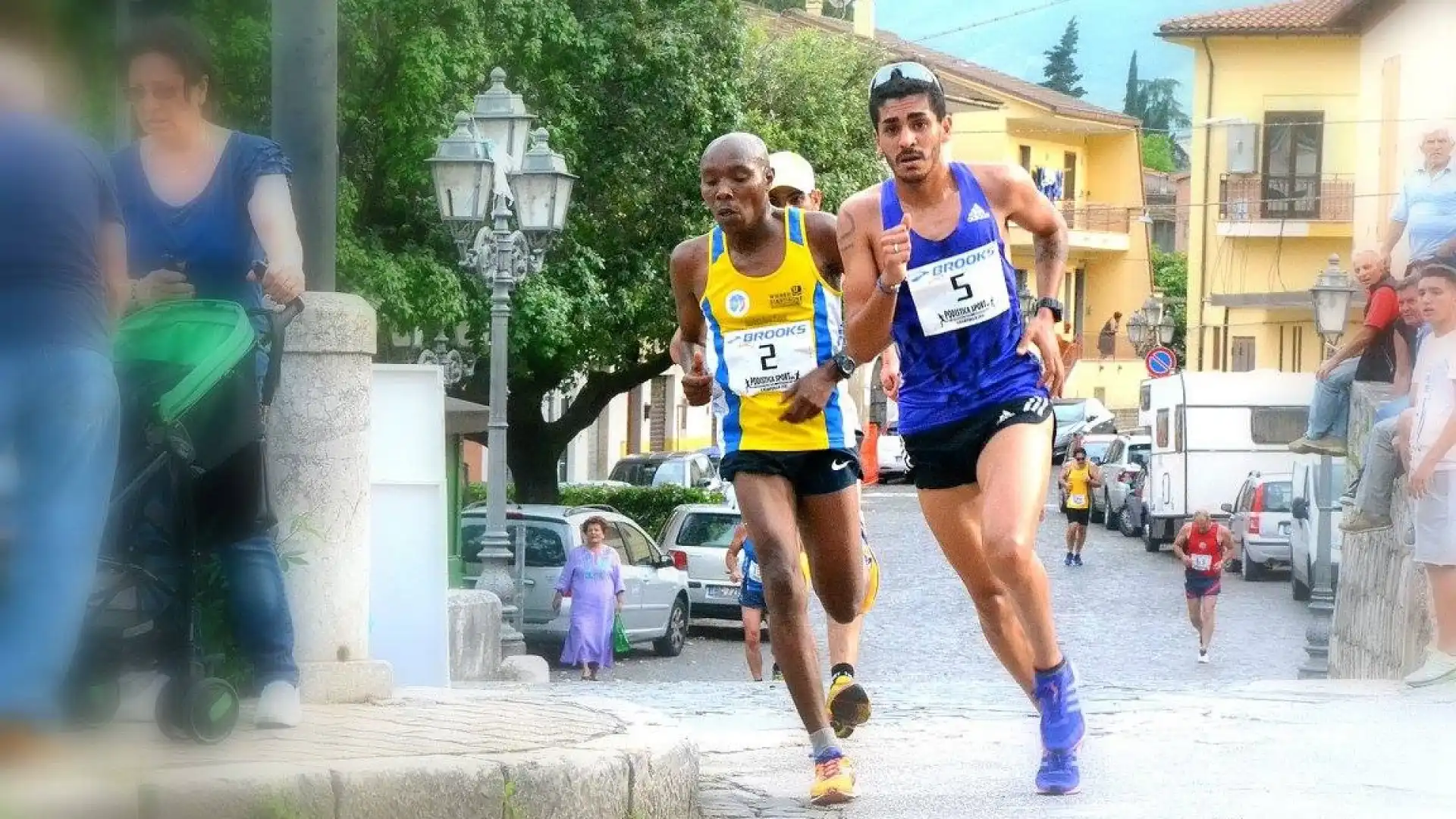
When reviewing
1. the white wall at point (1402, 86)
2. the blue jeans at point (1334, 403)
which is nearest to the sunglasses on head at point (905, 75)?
the blue jeans at point (1334, 403)

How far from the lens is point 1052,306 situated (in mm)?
6707

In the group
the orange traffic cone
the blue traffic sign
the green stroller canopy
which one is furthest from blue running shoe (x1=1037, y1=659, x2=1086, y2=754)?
the blue traffic sign

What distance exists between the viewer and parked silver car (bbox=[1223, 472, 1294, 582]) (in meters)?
32.6

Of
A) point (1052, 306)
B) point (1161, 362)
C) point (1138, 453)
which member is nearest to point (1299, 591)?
point (1138, 453)

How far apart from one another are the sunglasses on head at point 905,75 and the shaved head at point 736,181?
378mm

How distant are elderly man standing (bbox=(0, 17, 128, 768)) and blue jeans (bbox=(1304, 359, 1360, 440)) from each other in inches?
415

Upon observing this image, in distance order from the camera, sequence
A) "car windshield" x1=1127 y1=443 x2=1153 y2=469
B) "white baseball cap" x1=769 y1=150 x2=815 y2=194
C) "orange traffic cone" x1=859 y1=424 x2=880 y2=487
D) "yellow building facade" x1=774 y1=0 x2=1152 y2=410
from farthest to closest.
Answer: "car windshield" x1=1127 y1=443 x2=1153 y2=469, "yellow building facade" x1=774 y1=0 x2=1152 y2=410, "orange traffic cone" x1=859 y1=424 x2=880 y2=487, "white baseball cap" x1=769 y1=150 x2=815 y2=194

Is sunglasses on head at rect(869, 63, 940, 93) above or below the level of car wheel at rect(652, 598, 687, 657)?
above

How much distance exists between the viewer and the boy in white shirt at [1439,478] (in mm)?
9516

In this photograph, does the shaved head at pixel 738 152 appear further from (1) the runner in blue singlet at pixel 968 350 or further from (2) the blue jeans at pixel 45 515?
(2) the blue jeans at pixel 45 515

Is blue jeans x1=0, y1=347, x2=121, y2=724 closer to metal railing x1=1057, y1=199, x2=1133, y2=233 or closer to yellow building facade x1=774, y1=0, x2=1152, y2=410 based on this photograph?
yellow building facade x1=774, y1=0, x2=1152, y2=410

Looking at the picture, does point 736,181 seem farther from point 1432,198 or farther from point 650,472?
point 650,472

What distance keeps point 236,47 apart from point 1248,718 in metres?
4.36

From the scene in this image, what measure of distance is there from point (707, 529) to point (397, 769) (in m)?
24.7
